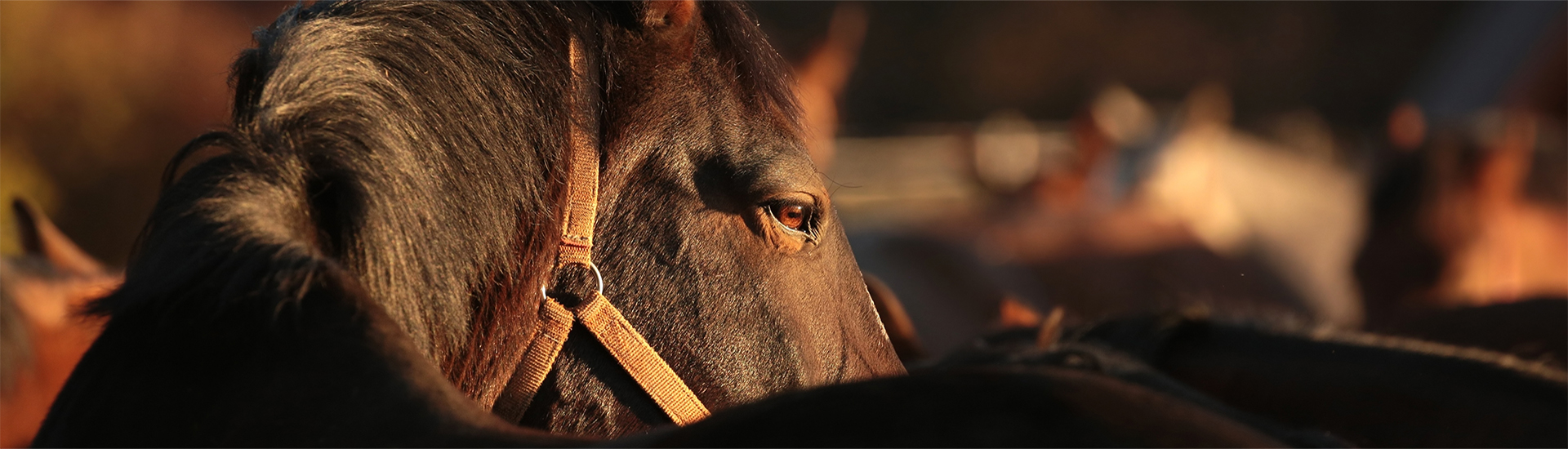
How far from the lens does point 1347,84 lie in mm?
17562

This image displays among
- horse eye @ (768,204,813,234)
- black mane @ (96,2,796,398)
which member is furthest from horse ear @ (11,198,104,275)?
horse eye @ (768,204,813,234)

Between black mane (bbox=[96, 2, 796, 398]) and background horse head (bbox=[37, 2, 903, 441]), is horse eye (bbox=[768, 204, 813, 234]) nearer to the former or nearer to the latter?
background horse head (bbox=[37, 2, 903, 441])

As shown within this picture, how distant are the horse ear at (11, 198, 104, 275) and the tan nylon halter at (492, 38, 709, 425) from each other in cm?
251

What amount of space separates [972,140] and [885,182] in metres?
1.96

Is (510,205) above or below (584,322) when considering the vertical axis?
above

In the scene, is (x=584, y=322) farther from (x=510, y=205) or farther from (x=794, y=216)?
(x=794, y=216)

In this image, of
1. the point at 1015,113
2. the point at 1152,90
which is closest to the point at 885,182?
the point at 1015,113

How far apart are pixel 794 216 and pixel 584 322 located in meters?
0.35

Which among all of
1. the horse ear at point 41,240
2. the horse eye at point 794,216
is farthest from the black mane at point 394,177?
the horse ear at point 41,240

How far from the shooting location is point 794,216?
1.68 meters

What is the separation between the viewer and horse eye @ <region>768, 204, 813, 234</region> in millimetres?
1658

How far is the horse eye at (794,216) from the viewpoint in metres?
1.66

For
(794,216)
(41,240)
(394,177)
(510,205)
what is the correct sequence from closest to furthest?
(394,177), (510,205), (794,216), (41,240)

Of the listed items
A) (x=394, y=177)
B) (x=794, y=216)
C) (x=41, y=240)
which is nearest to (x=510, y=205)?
(x=394, y=177)
